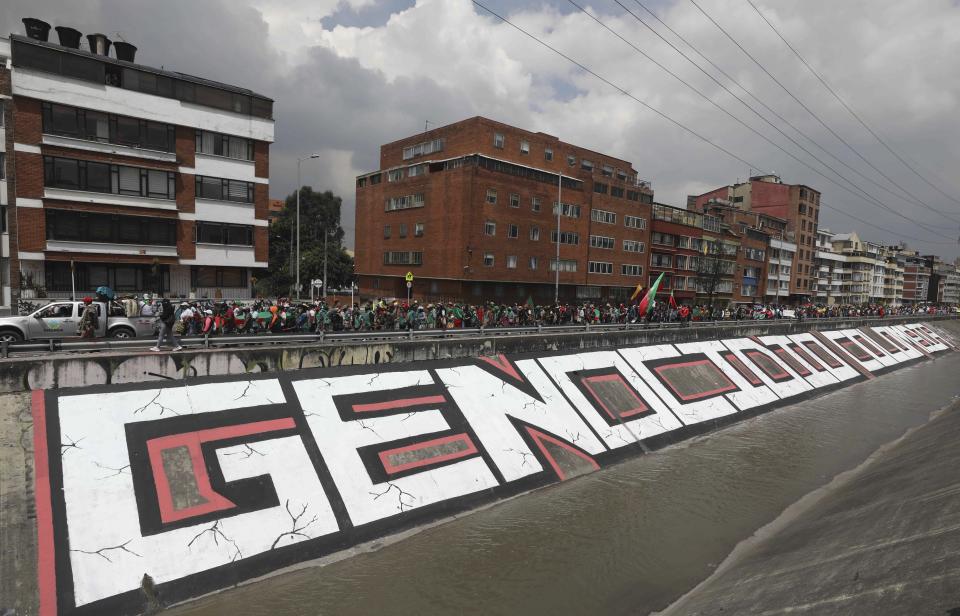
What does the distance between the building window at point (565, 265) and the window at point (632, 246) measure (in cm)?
844

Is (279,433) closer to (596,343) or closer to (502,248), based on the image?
(596,343)

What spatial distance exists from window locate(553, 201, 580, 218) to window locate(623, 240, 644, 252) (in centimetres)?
843

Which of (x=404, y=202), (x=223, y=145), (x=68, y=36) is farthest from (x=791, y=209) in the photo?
(x=68, y=36)

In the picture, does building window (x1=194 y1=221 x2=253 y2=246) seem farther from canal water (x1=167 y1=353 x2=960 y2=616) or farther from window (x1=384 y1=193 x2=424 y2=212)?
canal water (x1=167 y1=353 x2=960 y2=616)

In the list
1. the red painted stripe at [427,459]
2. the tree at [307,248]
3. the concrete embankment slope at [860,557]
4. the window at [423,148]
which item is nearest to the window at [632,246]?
the window at [423,148]

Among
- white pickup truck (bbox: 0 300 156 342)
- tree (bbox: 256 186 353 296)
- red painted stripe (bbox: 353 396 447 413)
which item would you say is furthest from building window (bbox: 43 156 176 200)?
tree (bbox: 256 186 353 296)

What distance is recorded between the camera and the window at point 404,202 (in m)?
49.2

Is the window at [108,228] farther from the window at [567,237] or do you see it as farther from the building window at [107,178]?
the window at [567,237]

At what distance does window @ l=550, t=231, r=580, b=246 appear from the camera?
51.2 metres

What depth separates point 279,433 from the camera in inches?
488

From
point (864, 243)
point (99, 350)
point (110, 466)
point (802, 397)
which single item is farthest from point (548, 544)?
point (864, 243)

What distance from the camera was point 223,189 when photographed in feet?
104

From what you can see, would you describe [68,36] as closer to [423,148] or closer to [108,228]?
[108,228]

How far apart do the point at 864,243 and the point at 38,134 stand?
5949 inches
